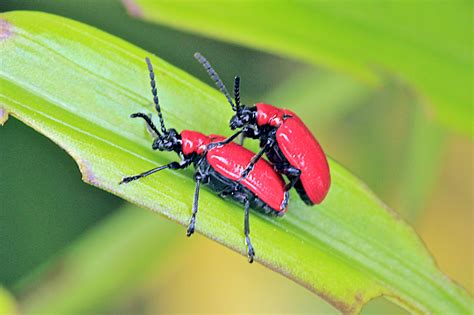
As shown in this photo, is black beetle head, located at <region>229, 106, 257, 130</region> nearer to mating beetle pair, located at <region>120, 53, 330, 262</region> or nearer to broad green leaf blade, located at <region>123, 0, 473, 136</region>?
mating beetle pair, located at <region>120, 53, 330, 262</region>

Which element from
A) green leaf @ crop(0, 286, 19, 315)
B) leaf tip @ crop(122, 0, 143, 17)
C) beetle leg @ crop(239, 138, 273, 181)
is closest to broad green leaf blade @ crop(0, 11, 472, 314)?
beetle leg @ crop(239, 138, 273, 181)

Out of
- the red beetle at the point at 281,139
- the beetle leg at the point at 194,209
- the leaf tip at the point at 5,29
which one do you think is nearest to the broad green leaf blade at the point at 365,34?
the red beetle at the point at 281,139

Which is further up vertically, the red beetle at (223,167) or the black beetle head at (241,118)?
the black beetle head at (241,118)

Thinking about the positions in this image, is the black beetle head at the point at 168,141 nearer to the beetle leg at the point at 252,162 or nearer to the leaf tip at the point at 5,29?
the beetle leg at the point at 252,162

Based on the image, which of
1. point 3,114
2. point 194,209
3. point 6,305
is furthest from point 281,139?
point 6,305

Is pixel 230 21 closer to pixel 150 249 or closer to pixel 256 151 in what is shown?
pixel 256 151

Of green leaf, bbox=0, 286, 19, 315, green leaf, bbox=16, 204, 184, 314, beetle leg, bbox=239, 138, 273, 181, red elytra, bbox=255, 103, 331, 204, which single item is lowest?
green leaf, bbox=16, 204, 184, 314
